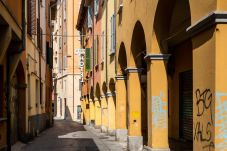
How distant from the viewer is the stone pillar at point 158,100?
11617 millimetres

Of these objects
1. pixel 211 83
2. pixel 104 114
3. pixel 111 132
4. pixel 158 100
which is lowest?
pixel 111 132

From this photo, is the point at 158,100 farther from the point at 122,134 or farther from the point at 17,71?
the point at 17,71

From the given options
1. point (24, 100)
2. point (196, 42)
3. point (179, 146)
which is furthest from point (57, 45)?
point (196, 42)

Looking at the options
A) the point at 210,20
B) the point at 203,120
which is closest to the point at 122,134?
the point at 203,120

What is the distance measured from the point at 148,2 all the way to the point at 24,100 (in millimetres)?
8918

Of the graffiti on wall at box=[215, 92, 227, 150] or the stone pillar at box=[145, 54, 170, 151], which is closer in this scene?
the graffiti on wall at box=[215, 92, 227, 150]

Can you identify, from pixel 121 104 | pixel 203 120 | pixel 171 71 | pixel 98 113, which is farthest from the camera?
pixel 98 113

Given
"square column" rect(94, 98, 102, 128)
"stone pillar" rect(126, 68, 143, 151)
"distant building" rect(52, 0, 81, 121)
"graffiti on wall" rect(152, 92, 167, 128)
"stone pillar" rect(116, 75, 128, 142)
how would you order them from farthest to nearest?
"distant building" rect(52, 0, 81, 121)
"square column" rect(94, 98, 102, 128)
"stone pillar" rect(116, 75, 128, 142)
"stone pillar" rect(126, 68, 143, 151)
"graffiti on wall" rect(152, 92, 167, 128)

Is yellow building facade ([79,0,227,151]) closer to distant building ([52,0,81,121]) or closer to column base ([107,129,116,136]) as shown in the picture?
column base ([107,129,116,136])

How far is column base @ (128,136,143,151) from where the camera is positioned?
15.3 metres

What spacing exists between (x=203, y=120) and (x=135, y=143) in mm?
8411

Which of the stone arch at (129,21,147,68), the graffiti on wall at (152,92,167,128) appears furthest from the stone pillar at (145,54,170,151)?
the stone arch at (129,21,147,68)

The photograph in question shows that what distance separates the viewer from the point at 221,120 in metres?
6.54

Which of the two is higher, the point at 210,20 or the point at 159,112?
the point at 210,20
